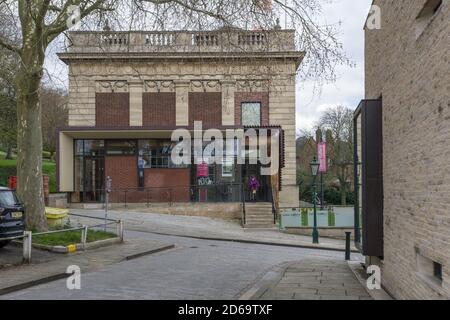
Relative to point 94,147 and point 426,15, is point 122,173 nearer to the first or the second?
point 94,147

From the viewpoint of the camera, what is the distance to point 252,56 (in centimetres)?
1540

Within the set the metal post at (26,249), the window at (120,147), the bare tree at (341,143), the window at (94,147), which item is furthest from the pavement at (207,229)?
the bare tree at (341,143)

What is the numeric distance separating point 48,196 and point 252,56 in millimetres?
19075

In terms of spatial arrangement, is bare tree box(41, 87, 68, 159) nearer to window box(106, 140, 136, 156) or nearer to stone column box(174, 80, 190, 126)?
stone column box(174, 80, 190, 126)

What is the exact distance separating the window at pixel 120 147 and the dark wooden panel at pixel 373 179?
23192mm

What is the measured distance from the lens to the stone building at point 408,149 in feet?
22.1

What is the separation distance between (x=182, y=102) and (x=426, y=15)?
1172 inches

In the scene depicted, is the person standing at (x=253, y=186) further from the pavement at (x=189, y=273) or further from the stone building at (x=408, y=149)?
the stone building at (x=408, y=149)

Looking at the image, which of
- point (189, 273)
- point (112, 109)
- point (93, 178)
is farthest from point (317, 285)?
point (112, 109)

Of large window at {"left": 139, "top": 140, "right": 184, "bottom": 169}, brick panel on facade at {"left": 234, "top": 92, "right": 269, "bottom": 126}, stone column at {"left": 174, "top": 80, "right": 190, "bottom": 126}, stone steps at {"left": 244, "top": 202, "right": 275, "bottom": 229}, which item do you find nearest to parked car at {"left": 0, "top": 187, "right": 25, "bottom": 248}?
stone steps at {"left": 244, "top": 202, "right": 275, "bottom": 229}
